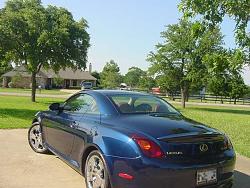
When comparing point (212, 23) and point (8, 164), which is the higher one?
point (212, 23)

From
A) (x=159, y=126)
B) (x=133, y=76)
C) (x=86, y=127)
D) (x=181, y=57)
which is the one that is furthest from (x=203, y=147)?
(x=133, y=76)

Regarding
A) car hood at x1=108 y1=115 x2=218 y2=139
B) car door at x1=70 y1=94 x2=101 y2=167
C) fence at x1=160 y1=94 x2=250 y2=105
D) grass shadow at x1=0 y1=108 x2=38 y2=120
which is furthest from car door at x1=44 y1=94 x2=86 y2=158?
fence at x1=160 y1=94 x2=250 y2=105

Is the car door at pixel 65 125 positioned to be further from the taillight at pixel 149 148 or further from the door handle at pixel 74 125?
the taillight at pixel 149 148

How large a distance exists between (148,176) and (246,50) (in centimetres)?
643

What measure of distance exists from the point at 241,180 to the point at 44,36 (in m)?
22.2

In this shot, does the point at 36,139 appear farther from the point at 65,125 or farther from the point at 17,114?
the point at 17,114

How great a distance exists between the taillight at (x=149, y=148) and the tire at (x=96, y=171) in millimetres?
616

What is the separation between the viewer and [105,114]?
5.79 metres

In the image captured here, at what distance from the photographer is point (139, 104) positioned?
6258mm

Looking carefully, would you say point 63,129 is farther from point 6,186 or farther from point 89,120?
point 6,186

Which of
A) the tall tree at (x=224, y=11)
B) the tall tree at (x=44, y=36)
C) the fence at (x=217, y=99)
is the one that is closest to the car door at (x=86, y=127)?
the tall tree at (x=224, y=11)

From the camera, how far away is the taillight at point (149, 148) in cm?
477

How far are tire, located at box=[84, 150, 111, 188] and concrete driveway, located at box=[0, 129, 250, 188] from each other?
47cm

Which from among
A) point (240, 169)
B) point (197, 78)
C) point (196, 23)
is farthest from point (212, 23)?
point (197, 78)
